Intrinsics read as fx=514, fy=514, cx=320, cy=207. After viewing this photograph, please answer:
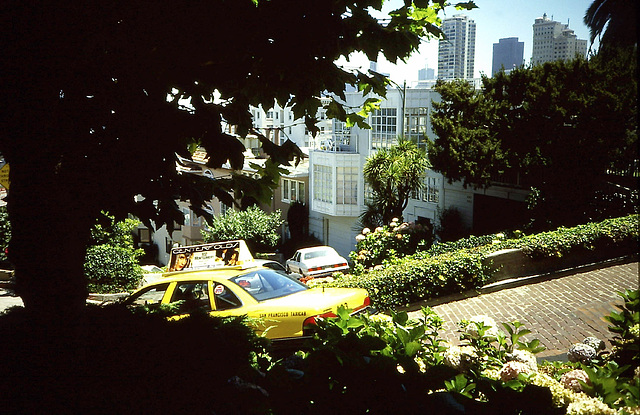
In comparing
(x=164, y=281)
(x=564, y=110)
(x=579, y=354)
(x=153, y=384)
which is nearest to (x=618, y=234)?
(x=564, y=110)

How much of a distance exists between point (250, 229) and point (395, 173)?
10799 mm

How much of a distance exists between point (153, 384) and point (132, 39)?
2440 mm

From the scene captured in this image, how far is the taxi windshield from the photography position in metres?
7.76

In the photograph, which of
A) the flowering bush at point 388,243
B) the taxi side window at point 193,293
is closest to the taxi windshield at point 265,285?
the taxi side window at point 193,293

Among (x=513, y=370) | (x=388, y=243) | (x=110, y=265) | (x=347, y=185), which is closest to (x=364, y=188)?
(x=347, y=185)

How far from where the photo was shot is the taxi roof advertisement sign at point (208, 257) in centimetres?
1026

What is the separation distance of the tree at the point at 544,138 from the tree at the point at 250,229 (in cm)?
1098

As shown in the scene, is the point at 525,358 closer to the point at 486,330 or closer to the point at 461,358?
the point at 461,358

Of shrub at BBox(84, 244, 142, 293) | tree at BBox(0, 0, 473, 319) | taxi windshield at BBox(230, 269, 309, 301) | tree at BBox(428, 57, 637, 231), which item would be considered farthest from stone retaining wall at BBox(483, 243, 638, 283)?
shrub at BBox(84, 244, 142, 293)

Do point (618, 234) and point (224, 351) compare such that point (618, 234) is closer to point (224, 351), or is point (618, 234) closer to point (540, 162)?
point (540, 162)

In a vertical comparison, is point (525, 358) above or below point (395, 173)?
below

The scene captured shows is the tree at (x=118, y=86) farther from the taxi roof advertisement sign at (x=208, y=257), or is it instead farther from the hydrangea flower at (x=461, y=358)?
the taxi roof advertisement sign at (x=208, y=257)

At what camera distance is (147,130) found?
3.60m

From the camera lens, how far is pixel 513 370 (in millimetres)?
3732
